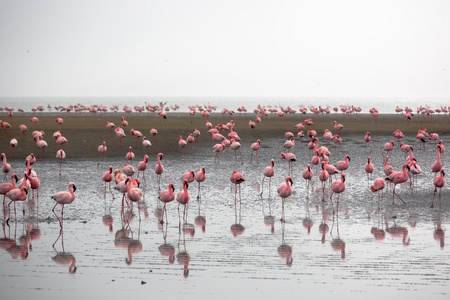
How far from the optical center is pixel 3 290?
7.78 m

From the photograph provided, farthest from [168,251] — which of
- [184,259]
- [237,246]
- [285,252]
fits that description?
[285,252]

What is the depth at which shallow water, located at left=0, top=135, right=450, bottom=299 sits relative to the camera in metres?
7.88

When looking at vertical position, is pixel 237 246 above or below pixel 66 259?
above

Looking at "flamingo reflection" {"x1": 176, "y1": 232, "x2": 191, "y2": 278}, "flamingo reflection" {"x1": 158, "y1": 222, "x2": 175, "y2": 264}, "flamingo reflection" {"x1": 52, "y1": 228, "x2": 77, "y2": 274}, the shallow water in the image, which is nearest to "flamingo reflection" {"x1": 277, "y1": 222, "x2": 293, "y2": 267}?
the shallow water

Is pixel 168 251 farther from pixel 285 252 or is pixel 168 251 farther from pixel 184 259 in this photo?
pixel 285 252

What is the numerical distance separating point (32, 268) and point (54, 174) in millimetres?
9552

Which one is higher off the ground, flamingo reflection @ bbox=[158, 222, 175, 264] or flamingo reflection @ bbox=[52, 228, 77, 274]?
flamingo reflection @ bbox=[158, 222, 175, 264]

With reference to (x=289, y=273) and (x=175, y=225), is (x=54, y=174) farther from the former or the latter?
(x=289, y=273)

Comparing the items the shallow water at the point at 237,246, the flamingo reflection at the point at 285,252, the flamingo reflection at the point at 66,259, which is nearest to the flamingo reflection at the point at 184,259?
the shallow water at the point at 237,246

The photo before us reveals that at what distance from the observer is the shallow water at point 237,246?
7.88 metres

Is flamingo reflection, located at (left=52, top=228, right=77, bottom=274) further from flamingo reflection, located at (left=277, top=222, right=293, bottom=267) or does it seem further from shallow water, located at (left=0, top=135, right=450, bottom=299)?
flamingo reflection, located at (left=277, top=222, right=293, bottom=267)

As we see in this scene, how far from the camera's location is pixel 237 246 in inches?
385

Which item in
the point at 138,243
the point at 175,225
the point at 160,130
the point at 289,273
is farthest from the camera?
the point at 160,130

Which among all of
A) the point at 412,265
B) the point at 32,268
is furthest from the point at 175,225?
the point at 412,265
